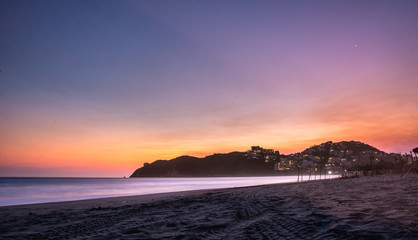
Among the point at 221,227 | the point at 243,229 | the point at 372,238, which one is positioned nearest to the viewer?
the point at 372,238

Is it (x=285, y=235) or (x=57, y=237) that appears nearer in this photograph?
(x=285, y=235)

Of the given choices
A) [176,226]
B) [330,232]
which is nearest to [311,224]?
[330,232]

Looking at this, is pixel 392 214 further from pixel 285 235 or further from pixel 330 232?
pixel 285 235

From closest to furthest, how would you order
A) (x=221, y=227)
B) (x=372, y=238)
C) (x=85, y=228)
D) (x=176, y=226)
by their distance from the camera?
(x=372, y=238) → (x=221, y=227) → (x=176, y=226) → (x=85, y=228)

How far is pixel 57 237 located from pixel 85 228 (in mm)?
1448

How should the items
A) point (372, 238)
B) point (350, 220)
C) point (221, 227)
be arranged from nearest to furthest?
point (372, 238), point (350, 220), point (221, 227)

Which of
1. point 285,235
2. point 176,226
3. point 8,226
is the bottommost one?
point 8,226

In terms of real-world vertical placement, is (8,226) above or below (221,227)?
below

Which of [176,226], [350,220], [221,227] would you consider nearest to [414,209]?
[350,220]

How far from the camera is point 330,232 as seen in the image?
6.35 meters

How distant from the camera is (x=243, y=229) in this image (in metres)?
7.88

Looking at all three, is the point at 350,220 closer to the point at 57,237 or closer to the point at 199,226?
the point at 199,226

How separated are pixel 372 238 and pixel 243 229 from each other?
12.3ft

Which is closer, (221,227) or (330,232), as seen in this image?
(330,232)
